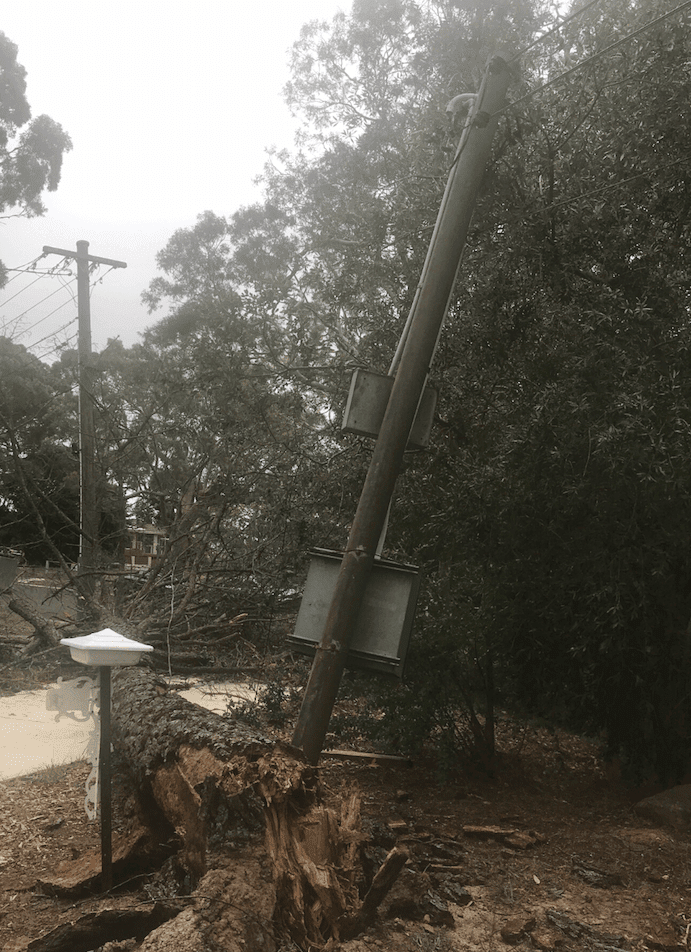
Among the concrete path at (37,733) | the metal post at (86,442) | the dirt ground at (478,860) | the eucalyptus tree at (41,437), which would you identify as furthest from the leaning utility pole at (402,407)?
the eucalyptus tree at (41,437)

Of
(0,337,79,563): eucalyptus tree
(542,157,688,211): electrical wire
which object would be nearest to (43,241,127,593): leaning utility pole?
(0,337,79,563): eucalyptus tree

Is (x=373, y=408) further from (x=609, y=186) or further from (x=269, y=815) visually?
(x=269, y=815)

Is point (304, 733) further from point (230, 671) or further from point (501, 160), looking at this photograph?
point (501, 160)

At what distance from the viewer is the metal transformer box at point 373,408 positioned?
5.41 metres

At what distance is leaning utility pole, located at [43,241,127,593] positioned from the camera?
465 inches

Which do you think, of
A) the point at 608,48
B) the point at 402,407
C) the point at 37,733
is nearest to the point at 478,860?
the point at 402,407

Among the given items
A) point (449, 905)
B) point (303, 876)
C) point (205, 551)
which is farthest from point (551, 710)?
point (205, 551)

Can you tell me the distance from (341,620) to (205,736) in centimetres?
112

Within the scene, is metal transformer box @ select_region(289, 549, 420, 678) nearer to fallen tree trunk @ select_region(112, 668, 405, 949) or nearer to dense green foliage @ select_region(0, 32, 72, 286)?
fallen tree trunk @ select_region(112, 668, 405, 949)

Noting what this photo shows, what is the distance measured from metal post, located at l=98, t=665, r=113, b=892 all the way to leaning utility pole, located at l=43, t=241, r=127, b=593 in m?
6.18

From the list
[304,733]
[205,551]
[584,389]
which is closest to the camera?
[304,733]

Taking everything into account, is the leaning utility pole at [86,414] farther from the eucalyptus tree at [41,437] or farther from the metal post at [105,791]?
the metal post at [105,791]

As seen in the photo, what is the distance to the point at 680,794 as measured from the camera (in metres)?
6.06

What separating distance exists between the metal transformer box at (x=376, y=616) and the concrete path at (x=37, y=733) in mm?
2915
